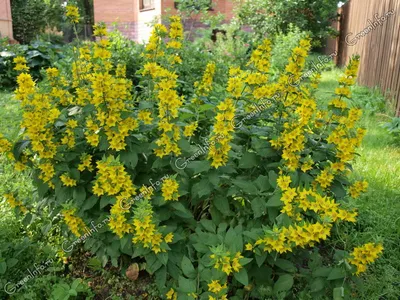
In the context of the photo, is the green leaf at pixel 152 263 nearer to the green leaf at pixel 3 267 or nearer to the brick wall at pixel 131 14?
the green leaf at pixel 3 267

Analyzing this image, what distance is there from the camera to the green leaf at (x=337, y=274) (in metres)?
1.77

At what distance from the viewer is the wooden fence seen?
577 cm

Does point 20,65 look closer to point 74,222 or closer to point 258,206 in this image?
point 74,222

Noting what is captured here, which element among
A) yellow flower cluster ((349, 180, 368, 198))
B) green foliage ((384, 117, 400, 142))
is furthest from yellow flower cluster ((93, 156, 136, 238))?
green foliage ((384, 117, 400, 142))

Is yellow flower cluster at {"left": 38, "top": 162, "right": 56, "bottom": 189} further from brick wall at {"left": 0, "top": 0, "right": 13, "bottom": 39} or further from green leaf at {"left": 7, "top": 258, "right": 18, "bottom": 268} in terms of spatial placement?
brick wall at {"left": 0, "top": 0, "right": 13, "bottom": 39}

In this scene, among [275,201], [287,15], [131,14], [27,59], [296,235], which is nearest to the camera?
[296,235]

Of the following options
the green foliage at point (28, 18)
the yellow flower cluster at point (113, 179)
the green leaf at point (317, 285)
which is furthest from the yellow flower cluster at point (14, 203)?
the green foliage at point (28, 18)

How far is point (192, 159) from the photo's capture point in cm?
209

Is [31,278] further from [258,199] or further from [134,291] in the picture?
[258,199]

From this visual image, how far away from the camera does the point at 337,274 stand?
178cm

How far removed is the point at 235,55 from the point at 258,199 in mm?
5991

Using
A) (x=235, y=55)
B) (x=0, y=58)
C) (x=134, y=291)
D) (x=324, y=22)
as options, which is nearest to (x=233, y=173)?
(x=134, y=291)

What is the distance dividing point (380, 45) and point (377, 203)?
4.61 m

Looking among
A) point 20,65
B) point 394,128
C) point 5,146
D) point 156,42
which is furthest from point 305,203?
point 394,128
